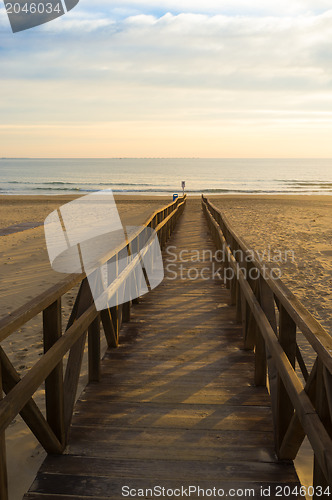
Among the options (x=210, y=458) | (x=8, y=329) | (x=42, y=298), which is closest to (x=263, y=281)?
(x=210, y=458)

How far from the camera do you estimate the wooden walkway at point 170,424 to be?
2.68 metres

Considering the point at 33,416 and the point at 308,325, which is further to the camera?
the point at 33,416

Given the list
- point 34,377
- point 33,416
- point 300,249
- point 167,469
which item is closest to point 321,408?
point 167,469

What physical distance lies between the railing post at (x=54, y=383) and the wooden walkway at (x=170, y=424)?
0.68 feet

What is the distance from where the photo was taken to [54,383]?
9.33 ft

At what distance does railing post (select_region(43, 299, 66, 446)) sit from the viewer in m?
2.71

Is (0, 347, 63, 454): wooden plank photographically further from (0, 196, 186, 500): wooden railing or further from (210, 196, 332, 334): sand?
(210, 196, 332, 334): sand

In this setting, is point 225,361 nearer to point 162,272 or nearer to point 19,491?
point 19,491

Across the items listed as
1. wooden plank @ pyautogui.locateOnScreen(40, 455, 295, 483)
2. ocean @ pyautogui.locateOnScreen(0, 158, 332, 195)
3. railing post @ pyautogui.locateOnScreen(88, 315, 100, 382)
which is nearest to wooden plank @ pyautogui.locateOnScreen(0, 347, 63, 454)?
wooden plank @ pyautogui.locateOnScreen(40, 455, 295, 483)

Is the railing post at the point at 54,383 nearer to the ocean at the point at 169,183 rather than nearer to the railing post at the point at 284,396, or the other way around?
the railing post at the point at 284,396

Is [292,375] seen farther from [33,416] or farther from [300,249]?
[300,249]

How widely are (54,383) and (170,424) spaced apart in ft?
3.22

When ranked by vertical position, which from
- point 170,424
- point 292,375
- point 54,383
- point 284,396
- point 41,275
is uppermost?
point 292,375

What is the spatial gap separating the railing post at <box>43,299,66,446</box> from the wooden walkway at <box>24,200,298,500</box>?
207mm
